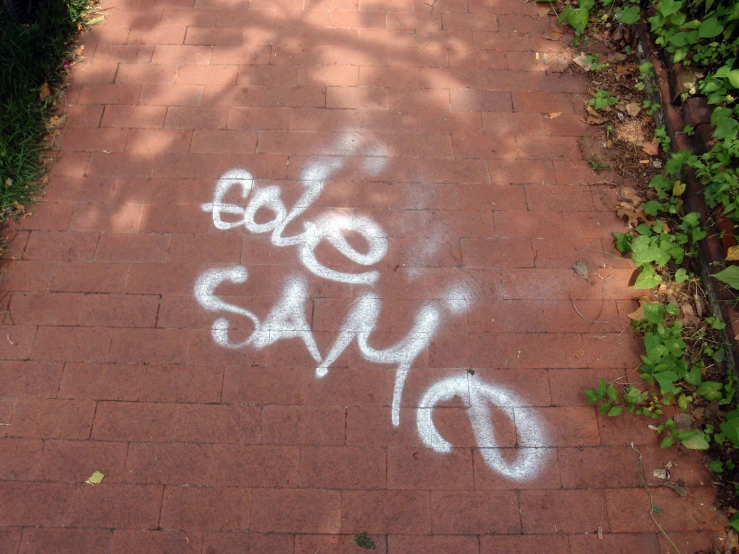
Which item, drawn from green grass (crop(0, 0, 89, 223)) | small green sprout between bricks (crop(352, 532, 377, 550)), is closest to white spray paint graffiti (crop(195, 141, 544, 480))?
small green sprout between bricks (crop(352, 532, 377, 550))

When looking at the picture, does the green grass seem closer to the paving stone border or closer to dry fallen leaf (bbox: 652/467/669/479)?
dry fallen leaf (bbox: 652/467/669/479)

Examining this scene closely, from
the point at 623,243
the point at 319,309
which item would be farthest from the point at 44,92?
the point at 623,243

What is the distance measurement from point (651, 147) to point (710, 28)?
29.3 inches

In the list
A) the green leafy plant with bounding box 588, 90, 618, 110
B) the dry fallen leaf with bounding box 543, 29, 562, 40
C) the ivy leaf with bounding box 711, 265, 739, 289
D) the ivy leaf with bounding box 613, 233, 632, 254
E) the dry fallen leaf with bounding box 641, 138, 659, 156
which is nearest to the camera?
the ivy leaf with bounding box 711, 265, 739, 289

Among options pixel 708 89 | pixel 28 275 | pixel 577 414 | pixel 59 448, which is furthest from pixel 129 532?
pixel 708 89

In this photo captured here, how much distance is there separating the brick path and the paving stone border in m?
0.45

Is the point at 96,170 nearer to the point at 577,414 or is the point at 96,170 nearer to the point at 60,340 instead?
the point at 60,340

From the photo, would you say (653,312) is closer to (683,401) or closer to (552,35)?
(683,401)

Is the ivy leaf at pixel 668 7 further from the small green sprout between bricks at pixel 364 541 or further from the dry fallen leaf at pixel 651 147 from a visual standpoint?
the small green sprout between bricks at pixel 364 541

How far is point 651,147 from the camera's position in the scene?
347cm

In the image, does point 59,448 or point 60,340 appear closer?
point 59,448

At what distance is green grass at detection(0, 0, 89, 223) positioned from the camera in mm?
3262

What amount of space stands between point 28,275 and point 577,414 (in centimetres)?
300

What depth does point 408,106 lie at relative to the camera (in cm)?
356
